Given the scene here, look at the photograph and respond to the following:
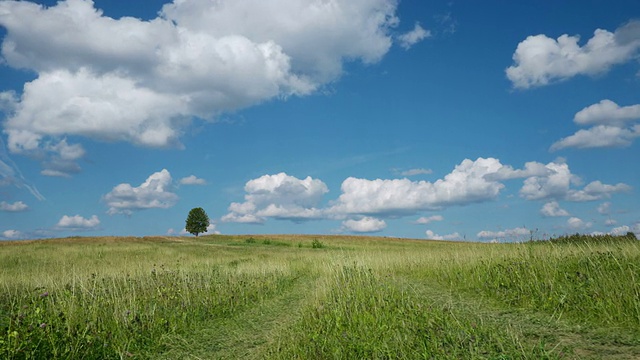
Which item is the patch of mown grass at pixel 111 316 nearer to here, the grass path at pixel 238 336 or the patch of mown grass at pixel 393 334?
the grass path at pixel 238 336

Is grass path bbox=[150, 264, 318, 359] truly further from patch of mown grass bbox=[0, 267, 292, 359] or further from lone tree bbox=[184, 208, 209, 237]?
A: lone tree bbox=[184, 208, 209, 237]

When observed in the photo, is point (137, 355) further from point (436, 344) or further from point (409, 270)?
point (409, 270)

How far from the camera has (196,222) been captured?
77.1 metres

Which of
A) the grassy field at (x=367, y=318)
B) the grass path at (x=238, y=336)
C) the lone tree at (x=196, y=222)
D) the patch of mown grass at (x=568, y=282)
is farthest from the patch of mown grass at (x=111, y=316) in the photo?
the lone tree at (x=196, y=222)

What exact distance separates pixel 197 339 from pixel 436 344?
5.20 m

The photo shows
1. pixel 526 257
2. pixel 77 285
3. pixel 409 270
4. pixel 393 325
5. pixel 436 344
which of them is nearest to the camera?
pixel 436 344

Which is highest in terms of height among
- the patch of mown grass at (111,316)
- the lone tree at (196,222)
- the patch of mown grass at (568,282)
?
the lone tree at (196,222)

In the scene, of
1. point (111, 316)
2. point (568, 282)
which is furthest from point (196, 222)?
point (568, 282)

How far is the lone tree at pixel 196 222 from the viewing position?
76938 millimetres

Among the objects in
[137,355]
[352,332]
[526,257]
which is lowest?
[137,355]

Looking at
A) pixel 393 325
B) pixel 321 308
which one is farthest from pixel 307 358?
pixel 321 308

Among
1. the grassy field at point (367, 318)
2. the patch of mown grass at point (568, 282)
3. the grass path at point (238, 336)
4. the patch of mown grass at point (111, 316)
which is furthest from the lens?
the patch of mown grass at point (568, 282)

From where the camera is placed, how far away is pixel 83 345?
725 cm

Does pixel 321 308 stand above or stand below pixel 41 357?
above
